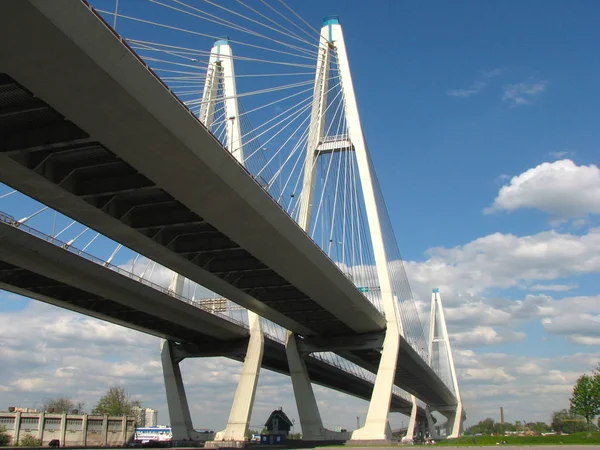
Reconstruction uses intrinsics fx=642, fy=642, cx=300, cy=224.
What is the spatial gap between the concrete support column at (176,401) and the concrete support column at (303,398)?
344 inches

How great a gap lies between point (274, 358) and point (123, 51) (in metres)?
48.8

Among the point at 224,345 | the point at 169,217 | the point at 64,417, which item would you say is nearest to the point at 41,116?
the point at 169,217

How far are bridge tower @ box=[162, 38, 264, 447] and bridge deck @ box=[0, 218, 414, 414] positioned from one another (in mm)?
1954

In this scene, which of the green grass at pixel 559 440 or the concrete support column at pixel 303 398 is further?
the concrete support column at pixel 303 398

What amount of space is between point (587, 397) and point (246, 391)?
1654 inches

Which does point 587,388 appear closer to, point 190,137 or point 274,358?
point 274,358

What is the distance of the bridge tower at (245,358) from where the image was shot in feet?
135

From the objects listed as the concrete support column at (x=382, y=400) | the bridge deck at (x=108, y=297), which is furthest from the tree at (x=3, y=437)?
the concrete support column at (x=382, y=400)

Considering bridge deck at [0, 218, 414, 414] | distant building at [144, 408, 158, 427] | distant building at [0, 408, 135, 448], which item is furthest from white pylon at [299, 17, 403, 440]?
distant building at [144, 408, 158, 427]

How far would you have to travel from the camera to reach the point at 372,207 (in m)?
40.9

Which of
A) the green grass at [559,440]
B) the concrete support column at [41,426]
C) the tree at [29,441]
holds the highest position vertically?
the concrete support column at [41,426]

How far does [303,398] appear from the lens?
161 feet

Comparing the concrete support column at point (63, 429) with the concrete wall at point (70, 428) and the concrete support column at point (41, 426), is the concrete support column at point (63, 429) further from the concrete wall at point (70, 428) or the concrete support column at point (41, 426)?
the concrete support column at point (41, 426)

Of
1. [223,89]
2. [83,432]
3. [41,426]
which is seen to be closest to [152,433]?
[83,432]
